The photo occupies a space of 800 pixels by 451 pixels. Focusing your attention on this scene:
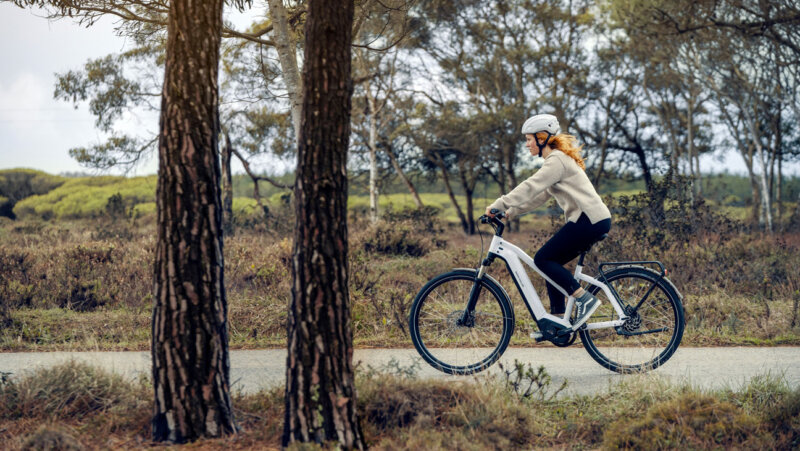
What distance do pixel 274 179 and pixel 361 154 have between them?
3.57 metres

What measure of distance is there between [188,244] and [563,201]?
9.80ft

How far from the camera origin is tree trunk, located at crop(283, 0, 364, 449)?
3738 millimetres

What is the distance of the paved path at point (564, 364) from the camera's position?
5.34 m

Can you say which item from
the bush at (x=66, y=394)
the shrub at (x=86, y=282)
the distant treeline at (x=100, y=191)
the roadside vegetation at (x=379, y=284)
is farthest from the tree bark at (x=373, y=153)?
the bush at (x=66, y=394)

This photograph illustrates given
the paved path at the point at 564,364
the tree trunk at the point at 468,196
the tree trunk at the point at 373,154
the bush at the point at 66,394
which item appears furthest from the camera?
the tree trunk at the point at 468,196

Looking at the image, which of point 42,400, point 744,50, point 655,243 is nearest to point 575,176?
point 42,400

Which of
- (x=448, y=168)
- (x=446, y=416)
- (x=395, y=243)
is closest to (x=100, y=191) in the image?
(x=448, y=168)

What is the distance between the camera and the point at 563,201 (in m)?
5.57

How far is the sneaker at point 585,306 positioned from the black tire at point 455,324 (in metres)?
0.52

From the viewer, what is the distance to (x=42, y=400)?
14.6 ft

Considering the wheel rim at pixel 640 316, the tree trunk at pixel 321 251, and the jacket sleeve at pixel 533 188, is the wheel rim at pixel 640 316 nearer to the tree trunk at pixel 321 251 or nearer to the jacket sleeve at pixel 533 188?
the jacket sleeve at pixel 533 188

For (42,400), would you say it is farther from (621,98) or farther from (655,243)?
(621,98)

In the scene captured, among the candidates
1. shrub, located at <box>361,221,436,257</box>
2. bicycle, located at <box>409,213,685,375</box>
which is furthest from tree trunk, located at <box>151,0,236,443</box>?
shrub, located at <box>361,221,436,257</box>

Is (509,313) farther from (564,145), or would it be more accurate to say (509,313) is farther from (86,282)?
(86,282)
